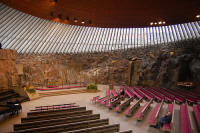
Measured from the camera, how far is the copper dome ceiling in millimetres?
6590

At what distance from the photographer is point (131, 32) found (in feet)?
Result: 67.1

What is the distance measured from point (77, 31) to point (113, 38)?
5.50m

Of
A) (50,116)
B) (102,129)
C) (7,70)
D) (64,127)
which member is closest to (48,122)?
(50,116)

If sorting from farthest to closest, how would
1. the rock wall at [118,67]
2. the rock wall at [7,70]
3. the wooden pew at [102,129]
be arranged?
the rock wall at [118,67], the rock wall at [7,70], the wooden pew at [102,129]

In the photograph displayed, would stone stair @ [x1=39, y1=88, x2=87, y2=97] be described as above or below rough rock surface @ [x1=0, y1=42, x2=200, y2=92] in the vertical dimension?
below

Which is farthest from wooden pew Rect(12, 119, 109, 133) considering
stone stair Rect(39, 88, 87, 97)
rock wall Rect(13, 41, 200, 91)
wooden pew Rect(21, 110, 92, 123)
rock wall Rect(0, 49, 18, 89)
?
rock wall Rect(13, 41, 200, 91)

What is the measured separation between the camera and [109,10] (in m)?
7.50

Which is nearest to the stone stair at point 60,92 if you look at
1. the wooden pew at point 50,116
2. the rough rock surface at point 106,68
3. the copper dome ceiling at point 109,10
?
the rough rock surface at point 106,68

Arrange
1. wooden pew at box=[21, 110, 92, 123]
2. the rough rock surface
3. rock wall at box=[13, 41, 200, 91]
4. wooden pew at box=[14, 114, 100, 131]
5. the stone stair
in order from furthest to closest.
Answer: rock wall at box=[13, 41, 200, 91], the rough rock surface, the stone stair, wooden pew at box=[21, 110, 92, 123], wooden pew at box=[14, 114, 100, 131]

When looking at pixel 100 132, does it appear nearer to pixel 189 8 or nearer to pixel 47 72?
pixel 189 8

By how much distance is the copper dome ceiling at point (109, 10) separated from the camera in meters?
6.59

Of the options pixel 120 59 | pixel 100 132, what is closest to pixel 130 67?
pixel 120 59

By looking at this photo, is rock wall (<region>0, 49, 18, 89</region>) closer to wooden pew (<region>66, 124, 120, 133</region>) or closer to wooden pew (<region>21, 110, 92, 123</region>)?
wooden pew (<region>21, 110, 92, 123</region>)

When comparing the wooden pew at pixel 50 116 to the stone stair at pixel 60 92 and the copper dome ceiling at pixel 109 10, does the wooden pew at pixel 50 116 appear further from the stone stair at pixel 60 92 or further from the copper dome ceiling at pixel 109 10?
the stone stair at pixel 60 92
